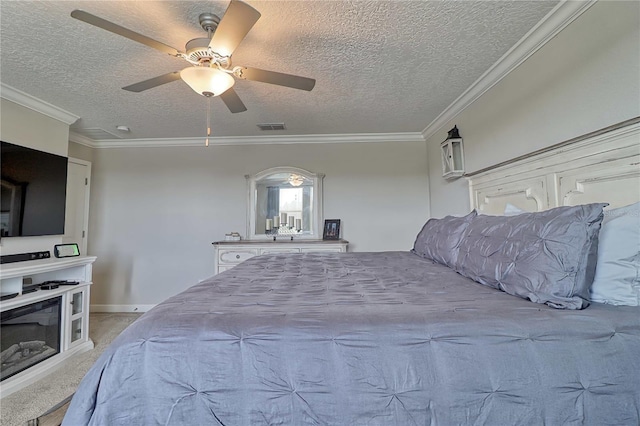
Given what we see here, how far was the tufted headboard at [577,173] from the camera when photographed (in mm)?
1393

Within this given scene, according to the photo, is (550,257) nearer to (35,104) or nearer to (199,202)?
(199,202)

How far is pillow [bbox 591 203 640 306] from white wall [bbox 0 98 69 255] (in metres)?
3.99

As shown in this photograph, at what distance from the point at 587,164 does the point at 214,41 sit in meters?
2.12

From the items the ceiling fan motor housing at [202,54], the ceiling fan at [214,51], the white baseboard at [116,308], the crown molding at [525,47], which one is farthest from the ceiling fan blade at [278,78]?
the white baseboard at [116,308]

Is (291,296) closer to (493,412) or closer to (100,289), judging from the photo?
(493,412)

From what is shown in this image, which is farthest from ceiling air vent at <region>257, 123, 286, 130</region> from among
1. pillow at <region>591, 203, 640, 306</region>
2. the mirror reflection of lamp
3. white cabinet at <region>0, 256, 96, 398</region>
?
pillow at <region>591, 203, 640, 306</region>

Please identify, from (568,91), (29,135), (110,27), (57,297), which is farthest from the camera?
(29,135)

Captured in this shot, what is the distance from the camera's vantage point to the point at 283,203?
167 inches

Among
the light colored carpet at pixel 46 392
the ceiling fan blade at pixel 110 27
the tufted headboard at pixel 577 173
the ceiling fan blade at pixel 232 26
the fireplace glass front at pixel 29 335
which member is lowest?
the light colored carpet at pixel 46 392

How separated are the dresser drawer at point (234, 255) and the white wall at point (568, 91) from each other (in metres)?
2.74

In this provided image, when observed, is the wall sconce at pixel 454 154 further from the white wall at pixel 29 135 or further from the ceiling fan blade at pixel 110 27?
the white wall at pixel 29 135

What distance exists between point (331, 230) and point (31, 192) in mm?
3145

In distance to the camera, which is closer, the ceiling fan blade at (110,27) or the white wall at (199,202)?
the ceiling fan blade at (110,27)

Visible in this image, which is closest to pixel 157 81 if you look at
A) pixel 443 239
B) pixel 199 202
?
pixel 443 239
